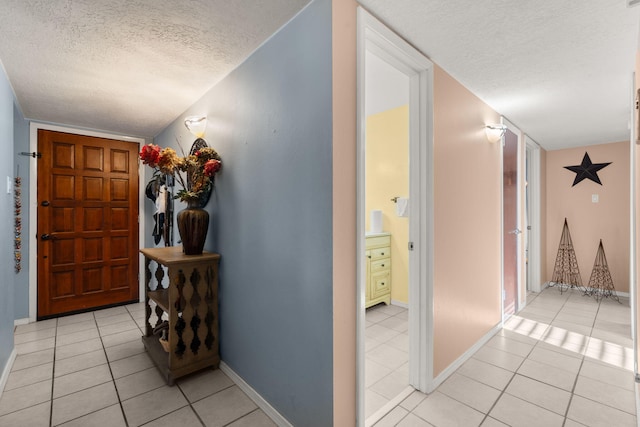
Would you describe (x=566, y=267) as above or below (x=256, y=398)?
above

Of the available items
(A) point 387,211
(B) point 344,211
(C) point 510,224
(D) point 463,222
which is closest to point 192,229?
(B) point 344,211

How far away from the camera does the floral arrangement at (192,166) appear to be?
222 cm

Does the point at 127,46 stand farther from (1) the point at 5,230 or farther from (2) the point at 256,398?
(2) the point at 256,398

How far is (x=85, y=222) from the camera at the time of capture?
11.8 feet

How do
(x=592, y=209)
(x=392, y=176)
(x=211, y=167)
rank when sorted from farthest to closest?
(x=592, y=209) → (x=392, y=176) → (x=211, y=167)

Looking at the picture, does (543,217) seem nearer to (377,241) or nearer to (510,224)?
(510,224)

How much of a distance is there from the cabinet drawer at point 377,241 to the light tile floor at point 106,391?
204 cm

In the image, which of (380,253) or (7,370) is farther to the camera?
(380,253)

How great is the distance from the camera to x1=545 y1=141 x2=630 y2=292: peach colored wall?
4.35 meters

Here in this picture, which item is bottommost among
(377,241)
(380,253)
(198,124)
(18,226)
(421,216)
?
(380,253)

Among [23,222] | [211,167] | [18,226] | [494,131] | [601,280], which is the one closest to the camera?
[211,167]

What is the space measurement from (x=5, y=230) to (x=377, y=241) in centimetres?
344

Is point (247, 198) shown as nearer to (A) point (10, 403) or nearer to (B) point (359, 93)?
(B) point (359, 93)

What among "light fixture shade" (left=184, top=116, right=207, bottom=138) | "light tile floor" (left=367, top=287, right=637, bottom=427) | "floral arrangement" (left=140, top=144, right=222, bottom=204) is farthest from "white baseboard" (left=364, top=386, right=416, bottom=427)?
"light fixture shade" (left=184, top=116, right=207, bottom=138)
